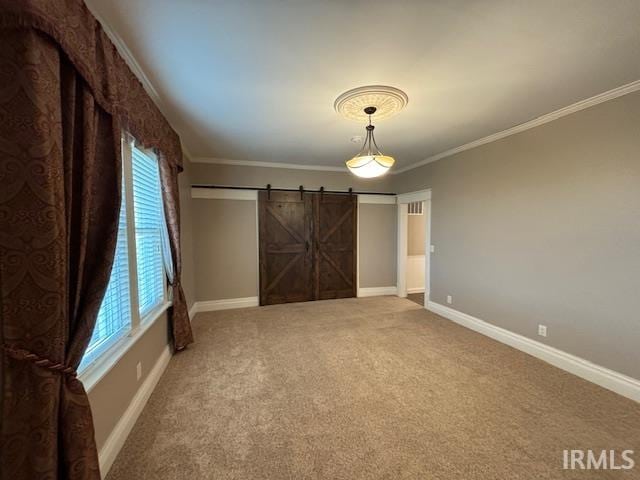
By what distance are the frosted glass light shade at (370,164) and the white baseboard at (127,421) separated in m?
2.69

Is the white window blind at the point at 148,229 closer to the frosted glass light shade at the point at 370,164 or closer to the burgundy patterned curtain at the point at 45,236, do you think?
the burgundy patterned curtain at the point at 45,236

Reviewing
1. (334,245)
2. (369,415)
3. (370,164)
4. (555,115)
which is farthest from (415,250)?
(369,415)

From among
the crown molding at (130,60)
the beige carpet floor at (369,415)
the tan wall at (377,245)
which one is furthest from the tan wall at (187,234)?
the tan wall at (377,245)

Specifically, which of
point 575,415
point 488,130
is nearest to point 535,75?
point 488,130

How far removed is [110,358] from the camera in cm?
170

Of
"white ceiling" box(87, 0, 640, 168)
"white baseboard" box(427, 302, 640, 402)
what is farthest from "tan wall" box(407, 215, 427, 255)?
"white ceiling" box(87, 0, 640, 168)

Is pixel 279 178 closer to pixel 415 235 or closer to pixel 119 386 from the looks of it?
pixel 415 235

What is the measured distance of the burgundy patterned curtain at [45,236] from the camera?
36.9 inches

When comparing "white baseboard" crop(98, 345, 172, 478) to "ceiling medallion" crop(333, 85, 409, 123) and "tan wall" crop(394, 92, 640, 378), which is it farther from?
"tan wall" crop(394, 92, 640, 378)

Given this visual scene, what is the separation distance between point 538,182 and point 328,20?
9.27 feet

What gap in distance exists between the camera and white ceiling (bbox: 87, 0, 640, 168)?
1444 millimetres

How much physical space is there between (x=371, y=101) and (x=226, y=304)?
4.00 metres

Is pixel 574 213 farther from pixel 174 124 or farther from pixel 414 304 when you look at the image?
pixel 174 124

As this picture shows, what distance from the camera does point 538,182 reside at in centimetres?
290
